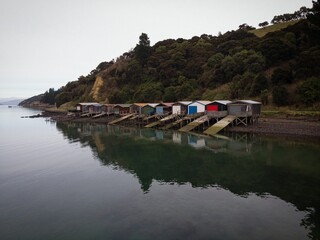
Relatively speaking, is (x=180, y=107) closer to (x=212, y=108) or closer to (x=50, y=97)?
(x=212, y=108)

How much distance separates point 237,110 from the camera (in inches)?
1948

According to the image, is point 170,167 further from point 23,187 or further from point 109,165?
point 23,187

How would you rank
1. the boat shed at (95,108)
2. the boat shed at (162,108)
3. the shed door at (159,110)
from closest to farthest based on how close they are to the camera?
the boat shed at (162,108) < the shed door at (159,110) < the boat shed at (95,108)

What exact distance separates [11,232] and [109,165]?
1421 cm

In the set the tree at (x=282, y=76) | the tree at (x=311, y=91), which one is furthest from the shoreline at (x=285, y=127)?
the tree at (x=282, y=76)

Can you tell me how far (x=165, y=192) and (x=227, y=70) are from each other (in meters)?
56.7

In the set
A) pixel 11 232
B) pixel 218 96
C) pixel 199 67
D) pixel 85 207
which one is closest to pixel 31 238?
pixel 11 232

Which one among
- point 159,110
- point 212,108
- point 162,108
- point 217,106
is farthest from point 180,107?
point 217,106

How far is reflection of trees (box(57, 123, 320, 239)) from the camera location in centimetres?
1933

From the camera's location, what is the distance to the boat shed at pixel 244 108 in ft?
156

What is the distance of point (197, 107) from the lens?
54.3m

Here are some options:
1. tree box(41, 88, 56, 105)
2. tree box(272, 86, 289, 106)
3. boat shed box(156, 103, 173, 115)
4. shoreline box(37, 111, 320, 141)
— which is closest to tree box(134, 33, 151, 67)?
boat shed box(156, 103, 173, 115)

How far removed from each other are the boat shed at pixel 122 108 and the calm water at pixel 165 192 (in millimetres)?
36992

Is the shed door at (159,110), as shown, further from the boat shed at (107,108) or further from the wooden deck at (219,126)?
the boat shed at (107,108)
